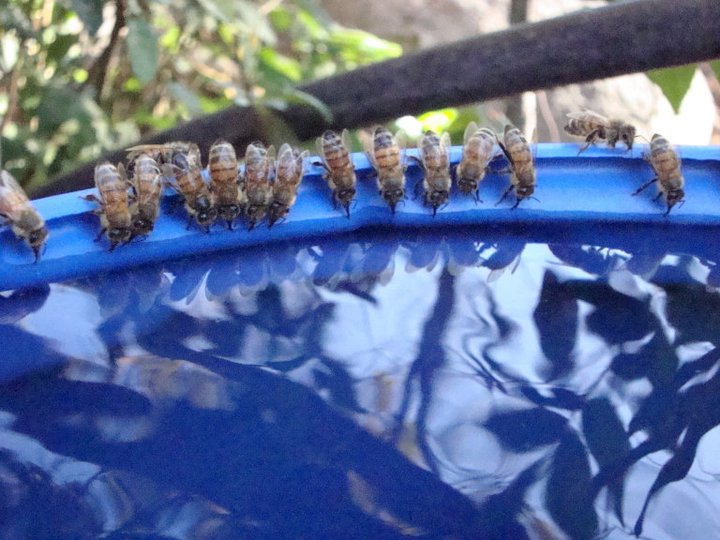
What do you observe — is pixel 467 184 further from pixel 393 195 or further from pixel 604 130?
pixel 604 130

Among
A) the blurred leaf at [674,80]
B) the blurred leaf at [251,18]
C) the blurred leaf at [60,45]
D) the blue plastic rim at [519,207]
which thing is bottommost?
the blue plastic rim at [519,207]

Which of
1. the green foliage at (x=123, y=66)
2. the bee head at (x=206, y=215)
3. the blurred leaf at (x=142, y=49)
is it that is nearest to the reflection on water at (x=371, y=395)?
the bee head at (x=206, y=215)

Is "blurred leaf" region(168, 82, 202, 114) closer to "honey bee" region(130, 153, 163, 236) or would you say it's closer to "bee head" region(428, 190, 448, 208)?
"honey bee" region(130, 153, 163, 236)

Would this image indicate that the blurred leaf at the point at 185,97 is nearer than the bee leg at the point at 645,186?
No

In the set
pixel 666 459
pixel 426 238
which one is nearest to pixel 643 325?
pixel 666 459

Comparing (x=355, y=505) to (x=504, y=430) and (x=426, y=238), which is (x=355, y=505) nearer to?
(x=504, y=430)

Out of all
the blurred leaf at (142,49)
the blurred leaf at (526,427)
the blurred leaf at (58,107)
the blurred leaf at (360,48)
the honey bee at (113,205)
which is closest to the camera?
the blurred leaf at (526,427)

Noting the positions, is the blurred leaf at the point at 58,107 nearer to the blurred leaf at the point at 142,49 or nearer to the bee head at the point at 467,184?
the blurred leaf at the point at 142,49

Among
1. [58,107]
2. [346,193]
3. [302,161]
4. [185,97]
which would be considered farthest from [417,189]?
[58,107]
